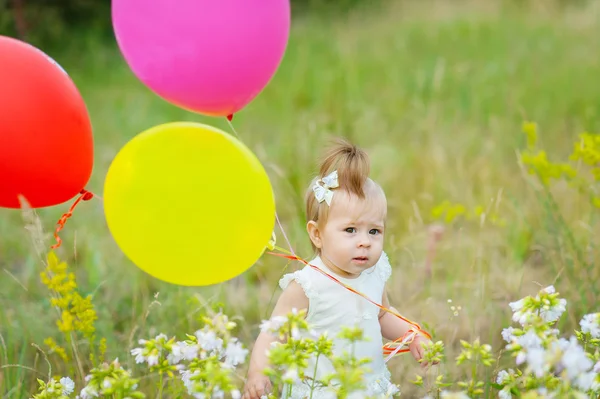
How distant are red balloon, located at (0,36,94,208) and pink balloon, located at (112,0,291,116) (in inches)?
7.5

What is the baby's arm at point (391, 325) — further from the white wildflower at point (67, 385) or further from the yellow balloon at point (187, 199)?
the white wildflower at point (67, 385)

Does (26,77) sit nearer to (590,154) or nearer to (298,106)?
(590,154)

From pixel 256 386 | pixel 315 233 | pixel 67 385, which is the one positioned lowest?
pixel 256 386

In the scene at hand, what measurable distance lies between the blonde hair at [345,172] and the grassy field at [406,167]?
386 millimetres

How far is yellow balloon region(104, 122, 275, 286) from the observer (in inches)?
58.8

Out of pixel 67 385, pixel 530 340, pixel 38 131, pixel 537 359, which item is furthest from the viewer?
pixel 38 131

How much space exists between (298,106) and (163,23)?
305cm

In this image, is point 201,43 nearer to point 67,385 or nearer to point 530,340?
point 67,385

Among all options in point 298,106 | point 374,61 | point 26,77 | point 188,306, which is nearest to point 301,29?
point 374,61

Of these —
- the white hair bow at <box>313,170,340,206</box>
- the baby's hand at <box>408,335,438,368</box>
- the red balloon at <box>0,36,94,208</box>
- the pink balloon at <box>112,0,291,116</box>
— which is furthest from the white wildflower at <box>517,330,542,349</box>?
the red balloon at <box>0,36,94,208</box>

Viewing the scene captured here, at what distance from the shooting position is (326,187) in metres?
1.73

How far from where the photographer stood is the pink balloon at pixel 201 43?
1.50 m

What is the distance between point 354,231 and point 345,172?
0.45 ft

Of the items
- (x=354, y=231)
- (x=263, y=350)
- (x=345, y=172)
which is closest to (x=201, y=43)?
(x=345, y=172)
